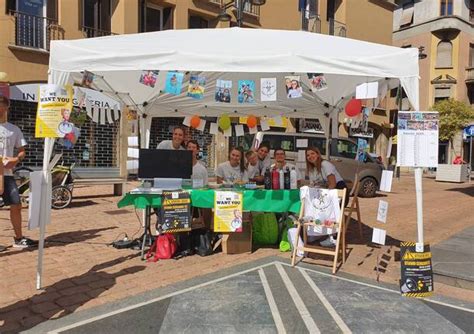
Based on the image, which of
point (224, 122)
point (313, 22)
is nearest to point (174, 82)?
point (224, 122)

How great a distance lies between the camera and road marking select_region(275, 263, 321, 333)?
3756mm

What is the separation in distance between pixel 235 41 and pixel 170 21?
12705 mm

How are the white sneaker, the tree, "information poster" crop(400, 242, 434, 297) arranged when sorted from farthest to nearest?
the tree < the white sneaker < "information poster" crop(400, 242, 434, 297)

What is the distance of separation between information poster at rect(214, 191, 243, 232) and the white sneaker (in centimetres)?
125

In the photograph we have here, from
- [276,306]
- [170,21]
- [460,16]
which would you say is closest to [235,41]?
[276,306]

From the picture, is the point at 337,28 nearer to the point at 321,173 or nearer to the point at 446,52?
the point at 446,52

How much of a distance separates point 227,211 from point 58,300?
2.32 meters

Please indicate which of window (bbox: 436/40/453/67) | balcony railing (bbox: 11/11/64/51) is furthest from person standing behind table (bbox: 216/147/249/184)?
window (bbox: 436/40/453/67)

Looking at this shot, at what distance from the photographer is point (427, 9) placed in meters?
35.5

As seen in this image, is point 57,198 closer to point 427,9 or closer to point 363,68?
point 363,68

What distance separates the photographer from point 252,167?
789cm

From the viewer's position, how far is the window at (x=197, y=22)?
704 inches

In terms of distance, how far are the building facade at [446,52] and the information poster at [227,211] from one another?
32.7m

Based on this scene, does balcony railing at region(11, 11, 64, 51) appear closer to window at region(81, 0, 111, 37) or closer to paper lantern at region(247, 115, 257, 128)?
window at region(81, 0, 111, 37)
